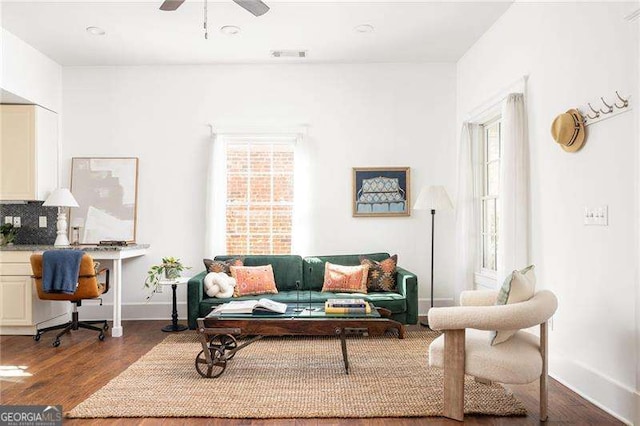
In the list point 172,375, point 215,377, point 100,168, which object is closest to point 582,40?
point 215,377

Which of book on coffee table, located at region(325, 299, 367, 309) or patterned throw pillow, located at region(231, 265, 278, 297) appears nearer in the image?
book on coffee table, located at region(325, 299, 367, 309)

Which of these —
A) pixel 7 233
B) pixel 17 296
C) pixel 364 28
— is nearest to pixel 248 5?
pixel 364 28

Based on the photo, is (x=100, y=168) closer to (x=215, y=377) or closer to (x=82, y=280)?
(x=82, y=280)

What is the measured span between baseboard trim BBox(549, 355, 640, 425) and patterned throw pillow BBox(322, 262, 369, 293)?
2026 millimetres

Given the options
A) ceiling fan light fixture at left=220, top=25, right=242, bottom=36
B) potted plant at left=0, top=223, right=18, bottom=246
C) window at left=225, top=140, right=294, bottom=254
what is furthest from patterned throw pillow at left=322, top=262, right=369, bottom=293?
potted plant at left=0, top=223, right=18, bottom=246

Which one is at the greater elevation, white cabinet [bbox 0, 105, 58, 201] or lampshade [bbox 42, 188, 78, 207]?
white cabinet [bbox 0, 105, 58, 201]

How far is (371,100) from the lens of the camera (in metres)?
6.07

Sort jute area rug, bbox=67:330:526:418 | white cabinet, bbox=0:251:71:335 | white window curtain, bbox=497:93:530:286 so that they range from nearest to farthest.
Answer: jute area rug, bbox=67:330:526:418
white window curtain, bbox=497:93:530:286
white cabinet, bbox=0:251:71:335

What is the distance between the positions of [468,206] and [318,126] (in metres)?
2.00

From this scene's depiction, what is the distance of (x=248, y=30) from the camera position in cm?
502

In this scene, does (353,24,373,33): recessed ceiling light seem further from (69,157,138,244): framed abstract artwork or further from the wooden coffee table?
(69,157,138,244): framed abstract artwork

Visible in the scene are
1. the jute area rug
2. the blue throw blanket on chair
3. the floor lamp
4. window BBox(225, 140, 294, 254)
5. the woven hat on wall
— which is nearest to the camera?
the jute area rug

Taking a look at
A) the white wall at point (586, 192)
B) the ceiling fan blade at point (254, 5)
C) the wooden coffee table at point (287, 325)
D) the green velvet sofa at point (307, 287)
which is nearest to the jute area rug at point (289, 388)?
the wooden coffee table at point (287, 325)

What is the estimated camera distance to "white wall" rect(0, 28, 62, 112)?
4.99 m
